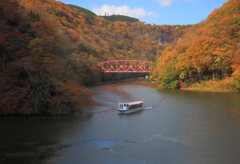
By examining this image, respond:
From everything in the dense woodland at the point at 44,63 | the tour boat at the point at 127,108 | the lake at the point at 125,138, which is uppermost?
the dense woodland at the point at 44,63

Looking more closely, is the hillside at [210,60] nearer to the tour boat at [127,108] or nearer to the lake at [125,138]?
the lake at [125,138]

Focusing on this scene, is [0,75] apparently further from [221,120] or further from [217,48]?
[217,48]

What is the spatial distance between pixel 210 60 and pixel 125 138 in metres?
26.0

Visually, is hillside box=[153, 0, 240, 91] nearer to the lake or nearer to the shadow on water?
the lake

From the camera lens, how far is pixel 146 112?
2259cm

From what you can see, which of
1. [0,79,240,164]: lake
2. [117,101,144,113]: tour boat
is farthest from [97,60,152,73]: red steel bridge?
[0,79,240,164]: lake

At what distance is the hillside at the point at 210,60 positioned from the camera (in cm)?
3578

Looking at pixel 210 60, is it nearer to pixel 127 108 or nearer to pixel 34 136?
pixel 127 108

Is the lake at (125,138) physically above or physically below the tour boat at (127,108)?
below

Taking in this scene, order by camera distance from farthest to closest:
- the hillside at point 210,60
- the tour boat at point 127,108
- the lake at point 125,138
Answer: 1. the hillside at point 210,60
2. the tour boat at point 127,108
3. the lake at point 125,138

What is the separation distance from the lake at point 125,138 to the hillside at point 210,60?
50.7 feet

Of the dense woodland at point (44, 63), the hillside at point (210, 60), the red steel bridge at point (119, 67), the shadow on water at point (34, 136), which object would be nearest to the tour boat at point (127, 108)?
the dense woodland at point (44, 63)

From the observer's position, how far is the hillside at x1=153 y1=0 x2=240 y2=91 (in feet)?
117

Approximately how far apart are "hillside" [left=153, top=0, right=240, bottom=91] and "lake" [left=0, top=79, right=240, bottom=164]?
1546 centimetres
